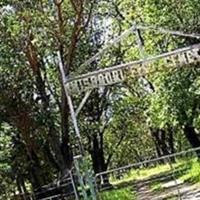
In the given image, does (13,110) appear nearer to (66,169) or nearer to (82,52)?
(66,169)

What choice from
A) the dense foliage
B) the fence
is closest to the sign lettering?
the dense foliage

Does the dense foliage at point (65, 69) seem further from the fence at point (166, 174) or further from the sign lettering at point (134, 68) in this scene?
the fence at point (166, 174)

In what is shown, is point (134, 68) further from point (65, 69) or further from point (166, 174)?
point (166, 174)

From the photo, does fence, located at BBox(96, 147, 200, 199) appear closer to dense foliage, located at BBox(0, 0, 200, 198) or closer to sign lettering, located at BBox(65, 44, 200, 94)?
dense foliage, located at BBox(0, 0, 200, 198)

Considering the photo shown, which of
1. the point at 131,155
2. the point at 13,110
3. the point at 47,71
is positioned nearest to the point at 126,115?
the point at 47,71

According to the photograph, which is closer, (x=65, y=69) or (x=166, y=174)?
(x=65, y=69)

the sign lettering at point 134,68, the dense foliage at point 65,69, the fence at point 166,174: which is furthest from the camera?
the dense foliage at point 65,69

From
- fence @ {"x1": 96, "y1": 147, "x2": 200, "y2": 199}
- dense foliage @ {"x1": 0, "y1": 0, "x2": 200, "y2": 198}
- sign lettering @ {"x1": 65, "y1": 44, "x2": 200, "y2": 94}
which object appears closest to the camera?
sign lettering @ {"x1": 65, "y1": 44, "x2": 200, "y2": 94}

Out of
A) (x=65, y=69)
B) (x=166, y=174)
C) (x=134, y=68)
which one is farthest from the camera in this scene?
(x=166, y=174)

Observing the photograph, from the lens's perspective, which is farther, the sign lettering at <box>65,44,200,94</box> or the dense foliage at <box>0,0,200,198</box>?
the dense foliage at <box>0,0,200,198</box>

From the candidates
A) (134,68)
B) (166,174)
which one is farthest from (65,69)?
(166,174)

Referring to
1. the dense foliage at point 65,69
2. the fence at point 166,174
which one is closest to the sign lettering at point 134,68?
the dense foliage at point 65,69

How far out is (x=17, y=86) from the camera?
22.2 metres

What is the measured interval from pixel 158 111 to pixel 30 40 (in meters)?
6.49
